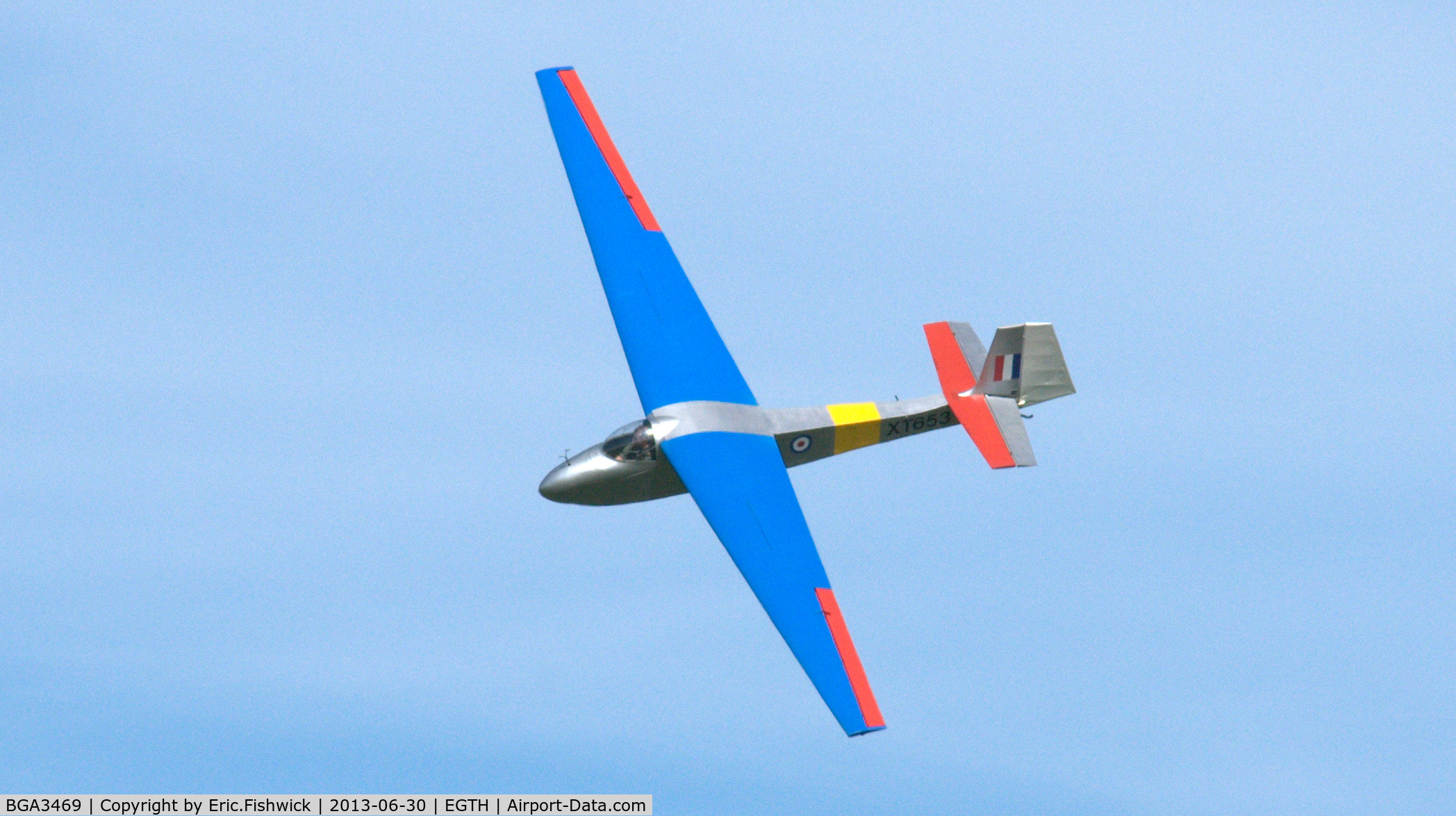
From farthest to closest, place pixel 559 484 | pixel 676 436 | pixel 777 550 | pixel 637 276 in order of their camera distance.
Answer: pixel 637 276 → pixel 559 484 → pixel 676 436 → pixel 777 550

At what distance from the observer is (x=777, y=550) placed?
67.8 feet

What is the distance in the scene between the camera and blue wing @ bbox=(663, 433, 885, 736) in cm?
1870

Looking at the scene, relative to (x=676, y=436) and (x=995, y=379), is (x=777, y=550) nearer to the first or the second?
(x=676, y=436)

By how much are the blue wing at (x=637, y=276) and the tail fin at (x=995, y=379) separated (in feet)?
10.7

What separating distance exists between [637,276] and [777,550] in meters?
5.96

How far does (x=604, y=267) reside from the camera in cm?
2470

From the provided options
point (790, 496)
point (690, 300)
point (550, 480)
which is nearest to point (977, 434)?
point (790, 496)

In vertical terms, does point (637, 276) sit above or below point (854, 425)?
above

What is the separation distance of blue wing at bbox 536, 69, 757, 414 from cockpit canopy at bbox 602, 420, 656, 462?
45cm

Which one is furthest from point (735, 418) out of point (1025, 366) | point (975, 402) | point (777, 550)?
point (1025, 366)

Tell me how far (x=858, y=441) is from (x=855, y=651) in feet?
16.5

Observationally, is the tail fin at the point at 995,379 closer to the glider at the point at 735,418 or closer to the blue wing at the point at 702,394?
the glider at the point at 735,418

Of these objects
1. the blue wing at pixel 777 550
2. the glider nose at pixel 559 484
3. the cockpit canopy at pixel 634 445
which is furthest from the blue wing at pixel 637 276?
the glider nose at pixel 559 484

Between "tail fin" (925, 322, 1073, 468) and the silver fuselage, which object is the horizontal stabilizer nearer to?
"tail fin" (925, 322, 1073, 468)
